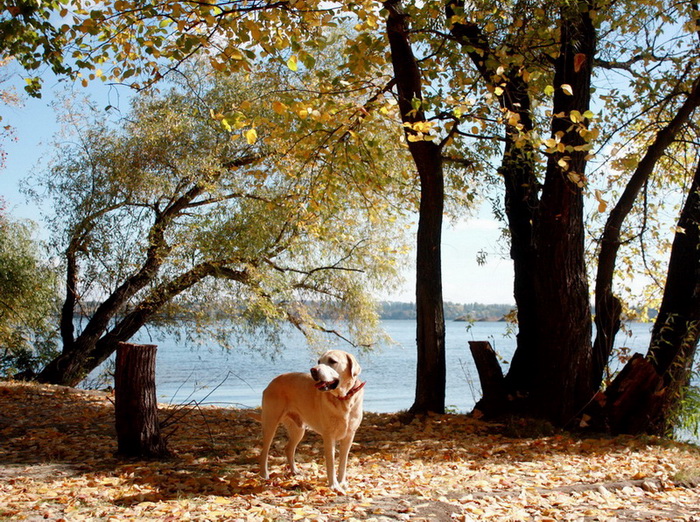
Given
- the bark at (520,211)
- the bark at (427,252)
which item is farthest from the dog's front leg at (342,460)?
the bark at (520,211)

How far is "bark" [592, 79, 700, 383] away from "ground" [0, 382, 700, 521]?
1.43 metres

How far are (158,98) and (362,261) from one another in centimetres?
522

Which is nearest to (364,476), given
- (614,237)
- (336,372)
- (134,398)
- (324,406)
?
(324,406)

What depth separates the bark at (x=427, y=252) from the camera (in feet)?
27.3

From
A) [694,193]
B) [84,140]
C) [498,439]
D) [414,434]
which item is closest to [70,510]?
[414,434]

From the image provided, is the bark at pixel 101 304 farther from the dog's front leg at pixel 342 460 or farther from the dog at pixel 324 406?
the dog's front leg at pixel 342 460

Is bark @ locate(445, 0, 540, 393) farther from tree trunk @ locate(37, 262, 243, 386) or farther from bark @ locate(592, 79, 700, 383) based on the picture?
tree trunk @ locate(37, 262, 243, 386)

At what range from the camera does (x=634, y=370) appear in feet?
25.5

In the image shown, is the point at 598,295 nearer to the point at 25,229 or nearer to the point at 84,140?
the point at 84,140

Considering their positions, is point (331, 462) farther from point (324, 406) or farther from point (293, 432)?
point (293, 432)

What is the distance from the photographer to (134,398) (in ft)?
19.1

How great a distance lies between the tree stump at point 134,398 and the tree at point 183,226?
205 inches

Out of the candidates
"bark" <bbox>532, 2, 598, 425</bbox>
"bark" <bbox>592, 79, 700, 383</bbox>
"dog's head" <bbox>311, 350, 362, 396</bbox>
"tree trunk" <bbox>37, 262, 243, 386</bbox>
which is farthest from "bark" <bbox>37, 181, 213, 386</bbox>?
"dog's head" <bbox>311, 350, 362, 396</bbox>

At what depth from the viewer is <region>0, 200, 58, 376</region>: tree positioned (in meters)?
11.9
